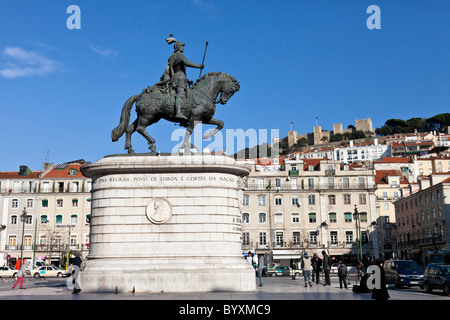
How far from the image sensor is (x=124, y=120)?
2073cm

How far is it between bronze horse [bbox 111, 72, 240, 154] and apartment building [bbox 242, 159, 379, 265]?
4723 cm

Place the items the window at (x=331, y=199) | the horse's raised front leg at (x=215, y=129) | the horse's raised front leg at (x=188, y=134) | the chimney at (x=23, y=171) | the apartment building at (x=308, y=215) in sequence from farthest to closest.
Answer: the chimney at (x=23, y=171) < the window at (x=331, y=199) < the apartment building at (x=308, y=215) < the horse's raised front leg at (x=215, y=129) < the horse's raised front leg at (x=188, y=134)

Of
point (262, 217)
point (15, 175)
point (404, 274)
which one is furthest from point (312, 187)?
point (404, 274)

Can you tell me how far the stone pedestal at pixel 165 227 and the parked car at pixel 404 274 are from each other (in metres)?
10.5

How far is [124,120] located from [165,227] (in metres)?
5.03

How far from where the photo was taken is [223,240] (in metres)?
18.4

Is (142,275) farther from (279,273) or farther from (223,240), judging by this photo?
(279,273)

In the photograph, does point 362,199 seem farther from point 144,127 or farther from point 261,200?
point 144,127

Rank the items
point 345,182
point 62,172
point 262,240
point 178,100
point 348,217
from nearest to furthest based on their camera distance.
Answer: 1. point 178,100
2. point 262,240
3. point 348,217
4. point 345,182
5. point 62,172

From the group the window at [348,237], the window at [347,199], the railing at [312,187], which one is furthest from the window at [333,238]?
the railing at [312,187]

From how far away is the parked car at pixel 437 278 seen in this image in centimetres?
2189

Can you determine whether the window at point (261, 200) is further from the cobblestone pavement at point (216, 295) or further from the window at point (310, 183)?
the cobblestone pavement at point (216, 295)
